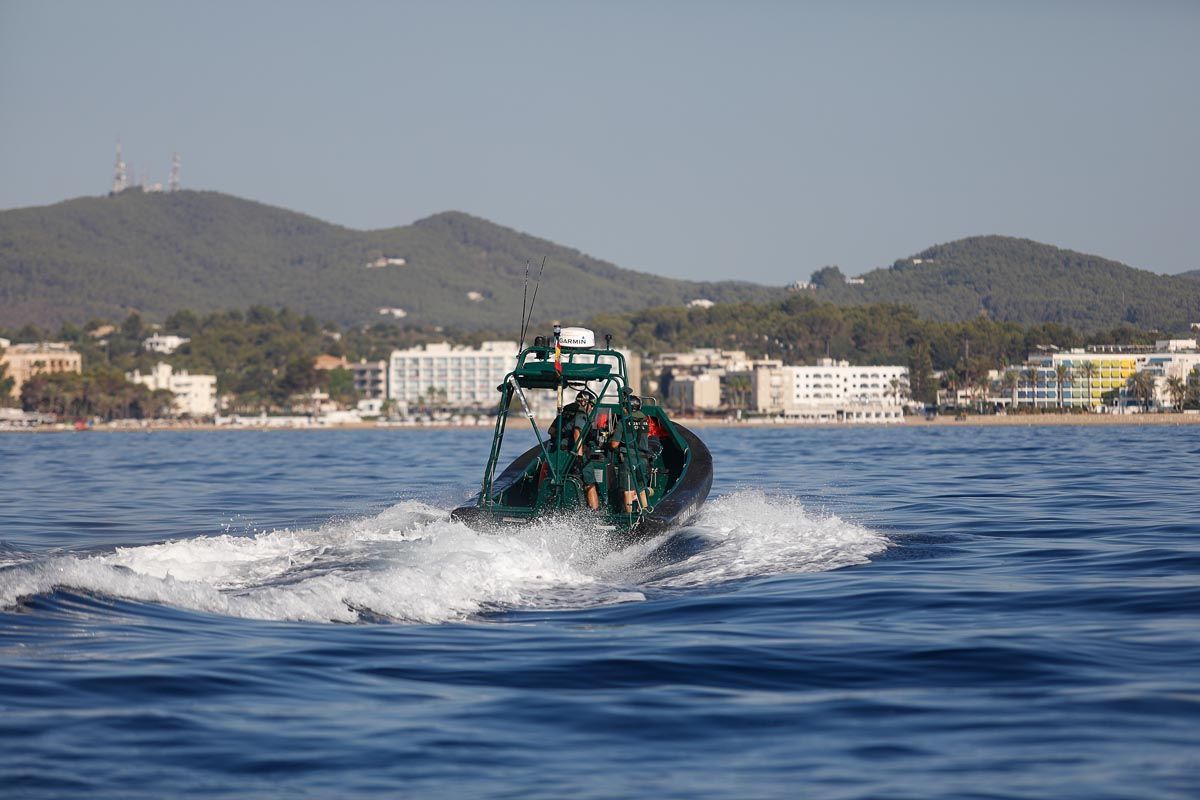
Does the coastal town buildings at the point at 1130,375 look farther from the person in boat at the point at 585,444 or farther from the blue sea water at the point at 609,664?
the blue sea water at the point at 609,664

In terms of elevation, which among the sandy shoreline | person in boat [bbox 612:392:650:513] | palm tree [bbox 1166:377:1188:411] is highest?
palm tree [bbox 1166:377:1188:411]

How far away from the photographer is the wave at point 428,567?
1426 centimetres

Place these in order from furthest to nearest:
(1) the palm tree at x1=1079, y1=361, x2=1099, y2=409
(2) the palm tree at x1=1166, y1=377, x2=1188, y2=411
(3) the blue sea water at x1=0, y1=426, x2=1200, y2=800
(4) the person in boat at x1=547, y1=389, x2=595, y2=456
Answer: (1) the palm tree at x1=1079, y1=361, x2=1099, y2=409 → (2) the palm tree at x1=1166, y1=377, x2=1188, y2=411 → (4) the person in boat at x1=547, y1=389, x2=595, y2=456 → (3) the blue sea water at x1=0, y1=426, x2=1200, y2=800

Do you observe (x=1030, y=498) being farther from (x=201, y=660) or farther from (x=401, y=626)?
(x=201, y=660)

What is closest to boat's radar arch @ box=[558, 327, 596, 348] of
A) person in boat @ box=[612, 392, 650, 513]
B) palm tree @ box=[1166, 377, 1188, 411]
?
person in boat @ box=[612, 392, 650, 513]

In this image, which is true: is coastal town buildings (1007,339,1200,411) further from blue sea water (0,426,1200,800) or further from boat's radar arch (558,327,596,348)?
blue sea water (0,426,1200,800)

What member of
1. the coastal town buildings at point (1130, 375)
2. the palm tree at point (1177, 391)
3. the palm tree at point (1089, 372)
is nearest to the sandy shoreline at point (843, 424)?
the palm tree at point (1177, 391)

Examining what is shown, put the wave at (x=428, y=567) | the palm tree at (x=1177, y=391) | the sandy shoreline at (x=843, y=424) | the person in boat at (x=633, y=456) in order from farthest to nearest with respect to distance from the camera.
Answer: the palm tree at (x=1177, y=391) < the sandy shoreline at (x=843, y=424) < the person in boat at (x=633, y=456) < the wave at (x=428, y=567)

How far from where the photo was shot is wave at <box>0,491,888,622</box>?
561 inches

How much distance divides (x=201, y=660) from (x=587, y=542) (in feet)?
25.1

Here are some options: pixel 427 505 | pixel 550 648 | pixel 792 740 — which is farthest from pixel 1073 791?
pixel 427 505

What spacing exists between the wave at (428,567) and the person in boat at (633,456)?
0.73 m

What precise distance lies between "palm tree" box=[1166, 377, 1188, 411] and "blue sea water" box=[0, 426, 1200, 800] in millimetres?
165245

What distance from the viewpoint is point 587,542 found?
1870 centimetres
